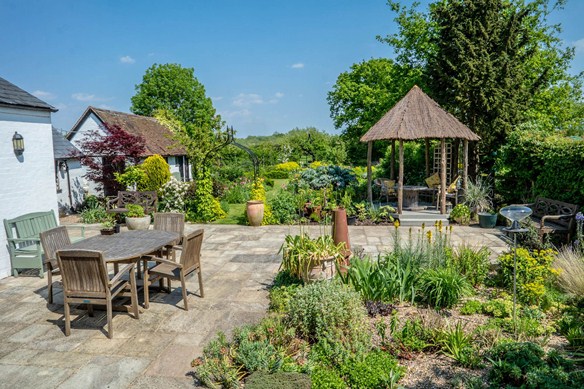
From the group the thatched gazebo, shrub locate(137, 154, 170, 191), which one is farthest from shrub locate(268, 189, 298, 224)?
shrub locate(137, 154, 170, 191)

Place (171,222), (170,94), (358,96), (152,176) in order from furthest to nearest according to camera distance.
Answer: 1. (170,94)
2. (358,96)
3. (152,176)
4. (171,222)

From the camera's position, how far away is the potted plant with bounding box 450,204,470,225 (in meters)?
10.8

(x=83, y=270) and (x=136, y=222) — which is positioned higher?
(x=83, y=270)

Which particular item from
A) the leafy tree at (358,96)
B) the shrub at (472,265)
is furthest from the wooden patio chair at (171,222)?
the leafy tree at (358,96)

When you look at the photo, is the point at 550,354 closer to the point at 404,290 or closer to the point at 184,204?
the point at 404,290

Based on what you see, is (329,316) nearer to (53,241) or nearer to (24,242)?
(53,241)

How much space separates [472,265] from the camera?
573 cm

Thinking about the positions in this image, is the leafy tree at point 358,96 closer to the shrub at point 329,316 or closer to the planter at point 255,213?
the planter at point 255,213

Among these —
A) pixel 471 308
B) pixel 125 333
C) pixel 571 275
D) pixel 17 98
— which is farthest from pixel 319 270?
pixel 17 98

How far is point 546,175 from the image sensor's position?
9375mm

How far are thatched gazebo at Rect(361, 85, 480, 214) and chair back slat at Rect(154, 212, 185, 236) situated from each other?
634cm

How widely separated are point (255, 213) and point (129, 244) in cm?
564

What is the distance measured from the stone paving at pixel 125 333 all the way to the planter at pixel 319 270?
2.37ft

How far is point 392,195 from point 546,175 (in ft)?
17.1
